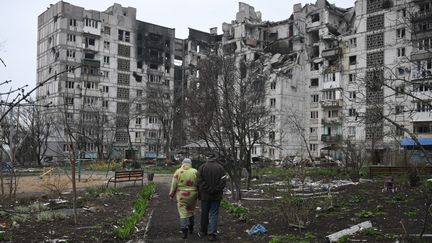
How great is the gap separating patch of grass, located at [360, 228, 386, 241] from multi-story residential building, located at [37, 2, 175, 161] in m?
63.1

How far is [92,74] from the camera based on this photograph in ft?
257

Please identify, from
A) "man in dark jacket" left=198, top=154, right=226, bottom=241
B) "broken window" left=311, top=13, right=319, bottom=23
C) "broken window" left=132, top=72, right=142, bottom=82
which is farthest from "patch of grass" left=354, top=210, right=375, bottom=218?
"broken window" left=132, top=72, right=142, bottom=82

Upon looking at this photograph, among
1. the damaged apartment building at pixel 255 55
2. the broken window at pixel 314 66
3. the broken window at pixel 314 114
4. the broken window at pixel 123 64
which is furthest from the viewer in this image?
the broken window at pixel 123 64

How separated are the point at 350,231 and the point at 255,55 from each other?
7169 cm

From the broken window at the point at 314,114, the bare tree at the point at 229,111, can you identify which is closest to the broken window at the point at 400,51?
the broken window at the point at 314,114

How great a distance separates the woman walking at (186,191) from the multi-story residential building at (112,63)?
60.9 metres

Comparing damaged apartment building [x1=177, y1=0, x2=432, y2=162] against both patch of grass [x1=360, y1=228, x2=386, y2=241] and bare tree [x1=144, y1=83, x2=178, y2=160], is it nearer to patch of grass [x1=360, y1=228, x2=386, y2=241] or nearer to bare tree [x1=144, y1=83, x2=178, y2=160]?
bare tree [x1=144, y1=83, x2=178, y2=160]

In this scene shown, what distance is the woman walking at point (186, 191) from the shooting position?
10086 millimetres

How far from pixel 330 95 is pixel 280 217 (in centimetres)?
6064

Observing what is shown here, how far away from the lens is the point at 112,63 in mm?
82438

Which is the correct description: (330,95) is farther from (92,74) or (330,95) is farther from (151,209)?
(151,209)

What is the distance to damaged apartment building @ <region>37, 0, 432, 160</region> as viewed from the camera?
64344 millimetres

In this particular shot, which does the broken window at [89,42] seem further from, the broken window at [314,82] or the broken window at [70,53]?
the broken window at [314,82]

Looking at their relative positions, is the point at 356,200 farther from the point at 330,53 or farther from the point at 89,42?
the point at 89,42
